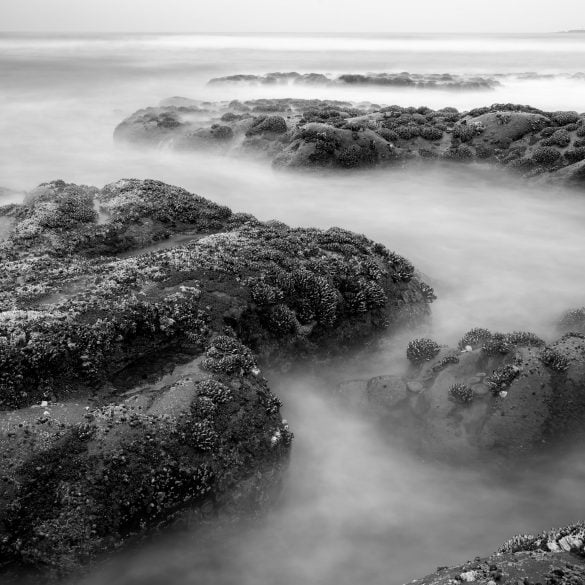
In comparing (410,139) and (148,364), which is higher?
(410,139)

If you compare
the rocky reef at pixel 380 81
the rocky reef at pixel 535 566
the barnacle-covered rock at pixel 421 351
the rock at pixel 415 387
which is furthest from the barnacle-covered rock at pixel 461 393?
the rocky reef at pixel 380 81

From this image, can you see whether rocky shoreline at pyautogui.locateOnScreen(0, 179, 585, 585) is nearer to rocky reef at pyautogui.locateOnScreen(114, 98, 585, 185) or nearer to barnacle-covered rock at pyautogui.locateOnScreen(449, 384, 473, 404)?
barnacle-covered rock at pyautogui.locateOnScreen(449, 384, 473, 404)

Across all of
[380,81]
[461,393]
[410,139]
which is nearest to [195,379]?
[461,393]

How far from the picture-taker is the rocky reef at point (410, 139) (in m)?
29.0

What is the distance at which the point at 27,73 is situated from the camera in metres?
86.0

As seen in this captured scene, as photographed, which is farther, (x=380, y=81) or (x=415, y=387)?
(x=380, y=81)

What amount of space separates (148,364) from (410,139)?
82.2 ft

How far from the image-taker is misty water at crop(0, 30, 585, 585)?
10023mm

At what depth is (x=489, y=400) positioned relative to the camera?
12.0 meters

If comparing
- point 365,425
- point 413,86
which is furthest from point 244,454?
point 413,86

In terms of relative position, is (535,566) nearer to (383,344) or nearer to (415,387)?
(415,387)

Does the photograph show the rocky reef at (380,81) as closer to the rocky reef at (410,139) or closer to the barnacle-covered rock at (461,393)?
the rocky reef at (410,139)

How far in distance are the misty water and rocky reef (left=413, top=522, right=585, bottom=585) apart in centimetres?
302

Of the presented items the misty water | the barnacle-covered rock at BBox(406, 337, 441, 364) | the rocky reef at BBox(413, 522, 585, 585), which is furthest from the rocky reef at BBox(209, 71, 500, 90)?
the rocky reef at BBox(413, 522, 585, 585)
